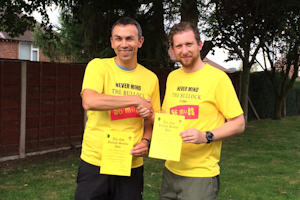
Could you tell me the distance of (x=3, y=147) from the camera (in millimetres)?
7434

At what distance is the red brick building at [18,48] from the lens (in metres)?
30.0

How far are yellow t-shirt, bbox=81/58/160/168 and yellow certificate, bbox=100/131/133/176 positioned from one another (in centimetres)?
9

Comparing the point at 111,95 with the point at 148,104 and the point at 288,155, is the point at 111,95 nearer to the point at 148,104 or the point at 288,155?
the point at 148,104

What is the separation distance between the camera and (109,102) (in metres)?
2.44

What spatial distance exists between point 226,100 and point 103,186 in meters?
1.09

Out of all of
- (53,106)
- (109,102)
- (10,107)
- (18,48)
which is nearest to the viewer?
(109,102)

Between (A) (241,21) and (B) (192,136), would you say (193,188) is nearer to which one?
(B) (192,136)

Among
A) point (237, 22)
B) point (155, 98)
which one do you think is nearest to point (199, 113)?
point (155, 98)

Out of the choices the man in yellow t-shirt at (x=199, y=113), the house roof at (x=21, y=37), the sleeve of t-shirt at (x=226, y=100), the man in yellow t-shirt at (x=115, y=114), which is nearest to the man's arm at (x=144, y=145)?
the man in yellow t-shirt at (x=115, y=114)

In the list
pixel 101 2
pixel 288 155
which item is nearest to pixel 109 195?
pixel 288 155

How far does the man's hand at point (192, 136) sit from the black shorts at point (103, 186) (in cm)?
62

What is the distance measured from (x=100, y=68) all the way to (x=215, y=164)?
1.09 m

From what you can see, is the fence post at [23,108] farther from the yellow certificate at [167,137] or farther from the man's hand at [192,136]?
the man's hand at [192,136]

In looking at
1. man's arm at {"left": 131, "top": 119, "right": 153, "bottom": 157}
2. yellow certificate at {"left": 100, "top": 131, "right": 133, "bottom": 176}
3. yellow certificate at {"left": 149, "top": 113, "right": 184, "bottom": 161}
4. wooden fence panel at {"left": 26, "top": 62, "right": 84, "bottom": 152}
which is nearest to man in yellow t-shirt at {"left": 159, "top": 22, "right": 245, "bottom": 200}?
yellow certificate at {"left": 149, "top": 113, "right": 184, "bottom": 161}
